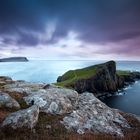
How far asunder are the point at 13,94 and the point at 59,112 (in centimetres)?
573

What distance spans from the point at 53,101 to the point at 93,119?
4.24 metres

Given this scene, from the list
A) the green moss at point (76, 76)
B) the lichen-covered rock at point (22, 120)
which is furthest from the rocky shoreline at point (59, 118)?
the green moss at point (76, 76)

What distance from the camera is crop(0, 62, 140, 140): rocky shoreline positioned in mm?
13748

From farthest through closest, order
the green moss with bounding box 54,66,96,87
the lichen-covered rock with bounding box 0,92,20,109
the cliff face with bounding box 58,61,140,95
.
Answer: the green moss with bounding box 54,66,96,87, the cliff face with bounding box 58,61,140,95, the lichen-covered rock with bounding box 0,92,20,109

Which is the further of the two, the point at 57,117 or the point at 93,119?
the point at 93,119

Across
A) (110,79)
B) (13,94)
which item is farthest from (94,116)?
(110,79)

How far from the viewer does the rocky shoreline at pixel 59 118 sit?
13748mm

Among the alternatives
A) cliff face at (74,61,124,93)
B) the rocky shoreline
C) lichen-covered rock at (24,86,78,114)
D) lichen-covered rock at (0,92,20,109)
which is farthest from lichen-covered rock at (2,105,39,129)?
cliff face at (74,61,124,93)

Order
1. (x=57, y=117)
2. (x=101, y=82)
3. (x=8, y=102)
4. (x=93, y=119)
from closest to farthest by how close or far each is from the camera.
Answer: (x=57, y=117) → (x=93, y=119) → (x=8, y=102) → (x=101, y=82)

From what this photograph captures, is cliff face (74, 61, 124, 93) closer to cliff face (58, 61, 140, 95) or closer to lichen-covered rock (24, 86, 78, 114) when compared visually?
cliff face (58, 61, 140, 95)

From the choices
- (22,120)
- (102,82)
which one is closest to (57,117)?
(22,120)

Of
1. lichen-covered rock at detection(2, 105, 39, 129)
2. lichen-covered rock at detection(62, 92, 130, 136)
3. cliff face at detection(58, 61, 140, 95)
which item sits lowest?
cliff face at detection(58, 61, 140, 95)

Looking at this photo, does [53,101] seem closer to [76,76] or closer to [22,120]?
[22,120]

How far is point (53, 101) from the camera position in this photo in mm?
19984
